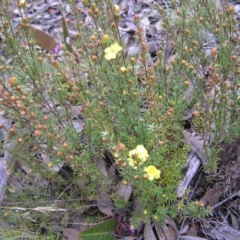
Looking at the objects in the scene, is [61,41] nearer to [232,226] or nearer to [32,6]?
[32,6]

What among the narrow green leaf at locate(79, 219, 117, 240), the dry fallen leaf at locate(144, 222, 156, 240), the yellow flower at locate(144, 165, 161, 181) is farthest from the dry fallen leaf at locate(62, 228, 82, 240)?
the yellow flower at locate(144, 165, 161, 181)

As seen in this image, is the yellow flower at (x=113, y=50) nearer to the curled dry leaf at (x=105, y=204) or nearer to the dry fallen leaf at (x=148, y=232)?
the curled dry leaf at (x=105, y=204)

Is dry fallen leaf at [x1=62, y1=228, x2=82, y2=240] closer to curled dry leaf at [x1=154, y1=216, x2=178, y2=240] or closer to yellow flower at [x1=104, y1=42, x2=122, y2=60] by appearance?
curled dry leaf at [x1=154, y1=216, x2=178, y2=240]

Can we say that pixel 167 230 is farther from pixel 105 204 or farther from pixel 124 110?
pixel 124 110

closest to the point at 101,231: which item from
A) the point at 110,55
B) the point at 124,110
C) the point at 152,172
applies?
the point at 152,172

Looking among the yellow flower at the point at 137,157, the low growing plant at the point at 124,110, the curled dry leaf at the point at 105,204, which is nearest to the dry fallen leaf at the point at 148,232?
the low growing plant at the point at 124,110

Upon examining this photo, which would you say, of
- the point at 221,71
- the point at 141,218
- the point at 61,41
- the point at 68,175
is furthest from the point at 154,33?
the point at 141,218

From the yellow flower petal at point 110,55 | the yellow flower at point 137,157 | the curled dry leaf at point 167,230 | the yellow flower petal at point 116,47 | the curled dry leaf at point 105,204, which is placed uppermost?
the yellow flower petal at point 116,47

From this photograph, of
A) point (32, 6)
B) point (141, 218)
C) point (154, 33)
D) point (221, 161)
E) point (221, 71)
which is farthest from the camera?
point (32, 6)

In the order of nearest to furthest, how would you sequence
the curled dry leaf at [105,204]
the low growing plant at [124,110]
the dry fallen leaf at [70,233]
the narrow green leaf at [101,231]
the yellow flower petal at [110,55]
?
the yellow flower petal at [110,55] < the low growing plant at [124,110] < the narrow green leaf at [101,231] < the dry fallen leaf at [70,233] < the curled dry leaf at [105,204]

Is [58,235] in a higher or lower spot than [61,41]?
lower
